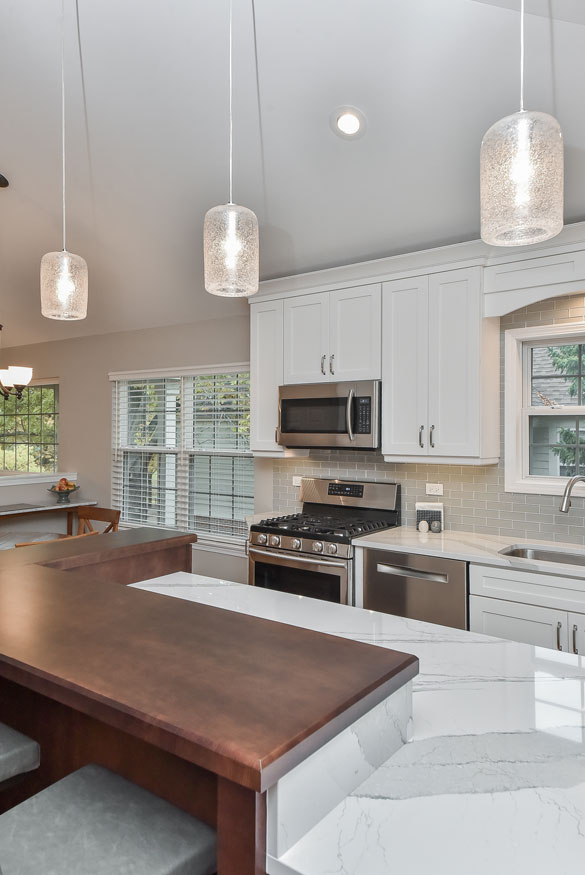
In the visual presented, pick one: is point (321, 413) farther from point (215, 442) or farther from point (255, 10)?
point (255, 10)

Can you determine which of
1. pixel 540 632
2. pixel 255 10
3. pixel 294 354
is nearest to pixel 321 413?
pixel 294 354

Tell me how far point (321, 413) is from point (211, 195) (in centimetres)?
Answer: 144

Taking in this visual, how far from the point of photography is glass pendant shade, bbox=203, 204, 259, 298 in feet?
5.49

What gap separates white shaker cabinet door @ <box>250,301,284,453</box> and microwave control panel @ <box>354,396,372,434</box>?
62cm

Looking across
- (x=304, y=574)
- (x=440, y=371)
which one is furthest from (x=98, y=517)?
(x=440, y=371)

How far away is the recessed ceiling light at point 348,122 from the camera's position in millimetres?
2723

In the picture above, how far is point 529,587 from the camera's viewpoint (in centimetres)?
271

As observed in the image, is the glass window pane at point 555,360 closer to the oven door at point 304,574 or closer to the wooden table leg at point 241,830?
the oven door at point 304,574

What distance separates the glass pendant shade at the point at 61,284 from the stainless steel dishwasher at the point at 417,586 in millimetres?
1956

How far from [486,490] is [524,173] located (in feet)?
7.97

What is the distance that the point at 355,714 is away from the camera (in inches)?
36.8

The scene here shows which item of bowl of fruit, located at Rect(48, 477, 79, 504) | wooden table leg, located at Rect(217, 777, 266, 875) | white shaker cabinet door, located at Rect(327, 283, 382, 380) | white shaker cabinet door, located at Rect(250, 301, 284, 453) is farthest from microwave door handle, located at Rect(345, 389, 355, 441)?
bowl of fruit, located at Rect(48, 477, 79, 504)

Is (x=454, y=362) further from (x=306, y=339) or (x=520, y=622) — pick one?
(x=520, y=622)

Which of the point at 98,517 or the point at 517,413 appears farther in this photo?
the point at 98,517
